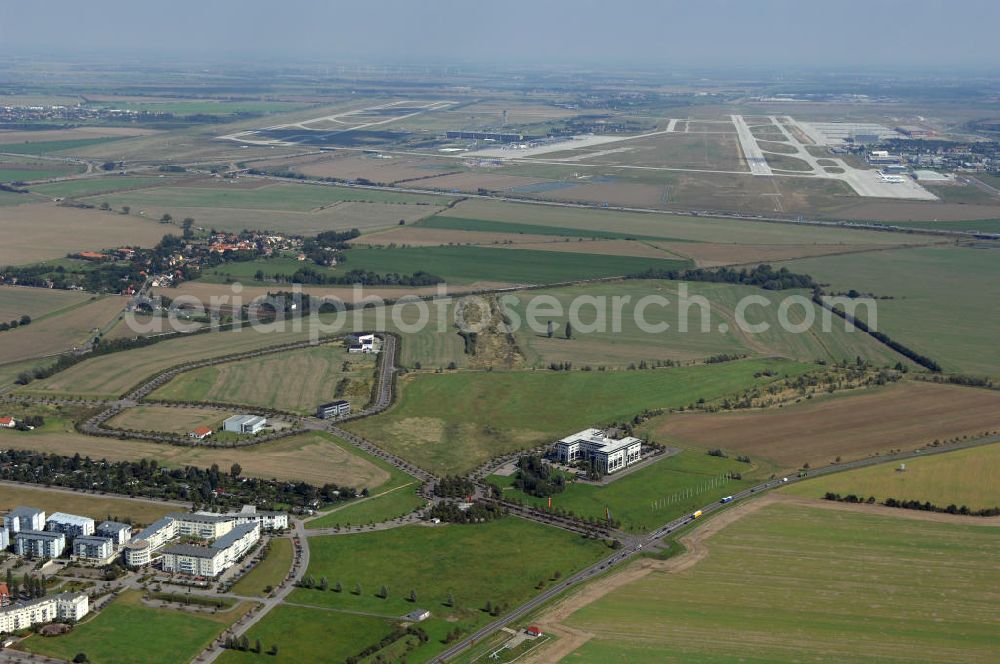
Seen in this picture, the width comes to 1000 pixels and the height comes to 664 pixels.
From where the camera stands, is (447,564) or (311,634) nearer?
(311,634)

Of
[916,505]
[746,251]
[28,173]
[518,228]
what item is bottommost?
[916,505]

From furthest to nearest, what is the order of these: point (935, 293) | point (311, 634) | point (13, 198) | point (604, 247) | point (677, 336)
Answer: point (13, 198), point (604, 247), point (935, 293), point (677, 336), point (311, 634)

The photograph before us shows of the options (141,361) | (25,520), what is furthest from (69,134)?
(25,520)

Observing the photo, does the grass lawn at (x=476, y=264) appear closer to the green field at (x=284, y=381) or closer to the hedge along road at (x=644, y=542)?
the green field at (x=284, y=381)

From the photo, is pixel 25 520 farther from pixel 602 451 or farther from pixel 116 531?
pixel 602 451

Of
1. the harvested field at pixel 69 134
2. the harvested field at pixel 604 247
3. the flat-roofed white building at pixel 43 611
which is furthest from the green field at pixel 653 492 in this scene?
the harvested field at pixel 69 134

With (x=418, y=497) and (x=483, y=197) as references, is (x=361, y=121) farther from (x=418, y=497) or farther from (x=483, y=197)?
(x=418, y=497)
